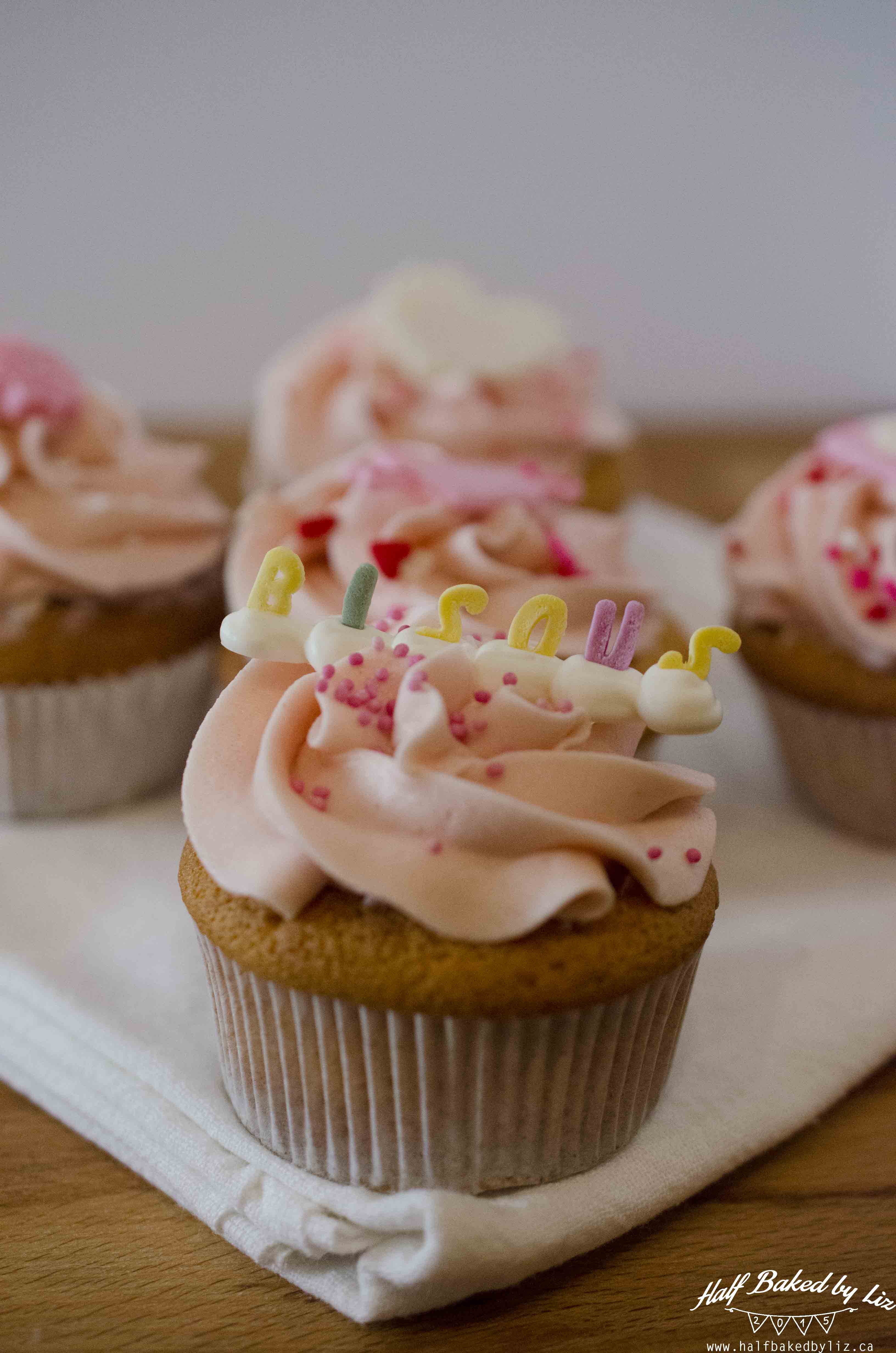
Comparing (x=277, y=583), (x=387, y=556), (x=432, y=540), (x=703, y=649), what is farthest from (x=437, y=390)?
(x=703, y=649)

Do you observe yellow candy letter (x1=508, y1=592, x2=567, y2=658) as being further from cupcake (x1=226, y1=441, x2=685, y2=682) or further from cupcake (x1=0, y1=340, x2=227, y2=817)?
cupcake (x1=0, y1=340, x2=227, y2=817)

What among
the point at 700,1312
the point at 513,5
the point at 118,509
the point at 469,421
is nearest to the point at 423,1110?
the point at 700,1312

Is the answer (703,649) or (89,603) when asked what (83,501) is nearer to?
(89,603)

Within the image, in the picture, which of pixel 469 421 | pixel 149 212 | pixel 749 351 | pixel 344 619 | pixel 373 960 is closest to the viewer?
pixel 373 960

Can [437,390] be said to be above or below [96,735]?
above

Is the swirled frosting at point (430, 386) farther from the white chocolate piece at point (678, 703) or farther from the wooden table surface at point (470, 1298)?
the wooden table surface at point (470, 1298)

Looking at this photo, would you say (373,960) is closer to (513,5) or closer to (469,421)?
(469,421)
